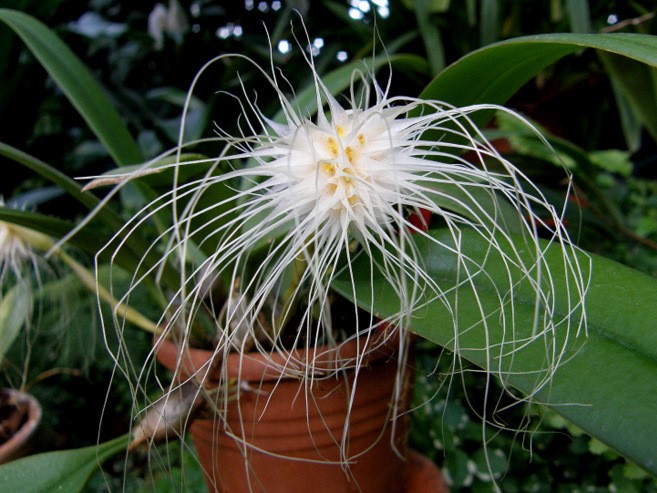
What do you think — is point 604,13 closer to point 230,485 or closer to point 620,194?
point 620,194

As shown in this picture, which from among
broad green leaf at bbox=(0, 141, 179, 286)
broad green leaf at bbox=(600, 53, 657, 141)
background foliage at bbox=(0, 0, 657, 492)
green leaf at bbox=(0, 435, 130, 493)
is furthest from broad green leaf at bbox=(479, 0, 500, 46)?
green leaf at bbox=(0, 435, 130, 493)

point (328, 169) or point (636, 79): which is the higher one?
point (328, 169)

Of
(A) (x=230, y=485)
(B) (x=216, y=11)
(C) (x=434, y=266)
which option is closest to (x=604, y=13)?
(B) (x=216, y=11)

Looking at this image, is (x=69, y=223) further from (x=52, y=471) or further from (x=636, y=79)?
(x=636, y=79)

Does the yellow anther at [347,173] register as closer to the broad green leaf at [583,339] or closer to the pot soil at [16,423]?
the broad green leaf at [583,339]

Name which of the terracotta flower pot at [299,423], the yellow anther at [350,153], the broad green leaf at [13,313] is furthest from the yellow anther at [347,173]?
the broad green leaf at [13,313]

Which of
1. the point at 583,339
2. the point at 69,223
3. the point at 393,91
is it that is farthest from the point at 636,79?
the point at 69,223

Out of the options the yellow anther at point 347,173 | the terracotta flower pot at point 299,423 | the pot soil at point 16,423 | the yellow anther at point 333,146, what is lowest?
the pot soil at point 16,423
